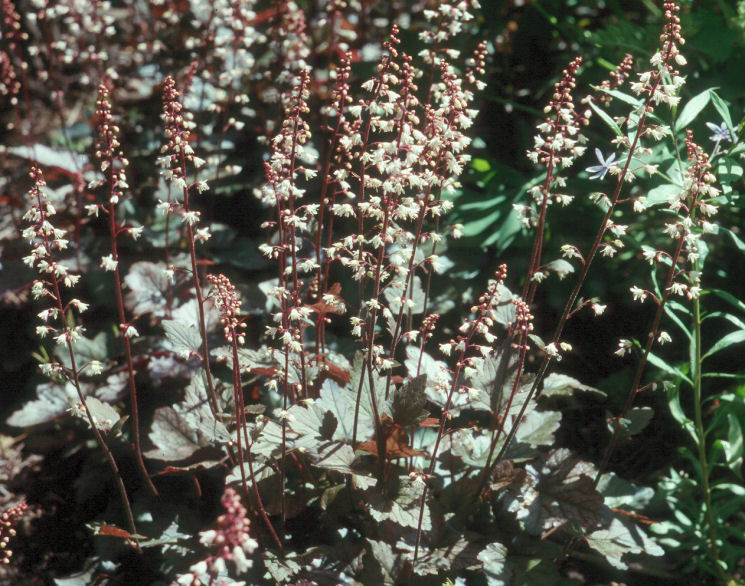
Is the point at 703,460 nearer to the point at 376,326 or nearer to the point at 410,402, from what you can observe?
the point at 410,402

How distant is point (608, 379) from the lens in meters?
3.09

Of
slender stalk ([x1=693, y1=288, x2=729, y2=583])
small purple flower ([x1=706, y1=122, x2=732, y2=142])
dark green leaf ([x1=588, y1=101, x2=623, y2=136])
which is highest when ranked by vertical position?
small purple flower ([x1=706, y1=122, x2=732, y2=142])

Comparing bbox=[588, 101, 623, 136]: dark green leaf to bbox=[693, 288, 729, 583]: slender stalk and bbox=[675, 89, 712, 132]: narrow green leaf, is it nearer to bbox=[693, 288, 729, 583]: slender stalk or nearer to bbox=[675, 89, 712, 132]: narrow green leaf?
bbox=[675, 89, 712, 132]: narrow green leaf

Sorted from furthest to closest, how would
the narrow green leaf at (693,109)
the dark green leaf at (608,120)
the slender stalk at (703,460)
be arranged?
the slender stalk at (703,460), the narrow green leaf at (693,109), the dark green leaf at (608,120)

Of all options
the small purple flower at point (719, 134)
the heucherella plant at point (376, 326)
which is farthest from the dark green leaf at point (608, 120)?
the small purple flower at point (719, 134)

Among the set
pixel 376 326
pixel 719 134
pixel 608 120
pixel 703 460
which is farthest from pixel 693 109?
pixel 376 326

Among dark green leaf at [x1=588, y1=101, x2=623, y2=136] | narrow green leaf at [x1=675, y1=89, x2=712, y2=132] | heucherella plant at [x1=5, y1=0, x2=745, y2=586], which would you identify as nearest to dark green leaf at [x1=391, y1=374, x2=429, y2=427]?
heucherella plant at [x1=5, y1=0, x2=745, y2=586]

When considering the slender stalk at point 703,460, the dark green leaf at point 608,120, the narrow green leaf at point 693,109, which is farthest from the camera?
the slender stalk at point 703,460

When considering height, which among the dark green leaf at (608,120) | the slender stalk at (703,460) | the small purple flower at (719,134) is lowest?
the slender stalk at (703,460)

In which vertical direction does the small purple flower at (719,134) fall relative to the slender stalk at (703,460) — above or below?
above

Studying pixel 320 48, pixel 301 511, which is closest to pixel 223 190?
pixel 320 48

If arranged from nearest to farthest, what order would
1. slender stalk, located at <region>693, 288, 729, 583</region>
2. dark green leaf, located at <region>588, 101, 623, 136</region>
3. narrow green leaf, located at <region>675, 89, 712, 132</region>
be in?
dark green leaf, located at <region>588, 101, 623, 136</region>
narrow green leaf, located at <region>675, 89, 712, 132</region>
slender stalk, located at <region>693, 288, 729, 583</region>

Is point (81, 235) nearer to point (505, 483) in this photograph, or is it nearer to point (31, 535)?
point (31, 535)

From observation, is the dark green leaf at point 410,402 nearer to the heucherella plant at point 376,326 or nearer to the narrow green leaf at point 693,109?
the heucherella plant at point 376,326
